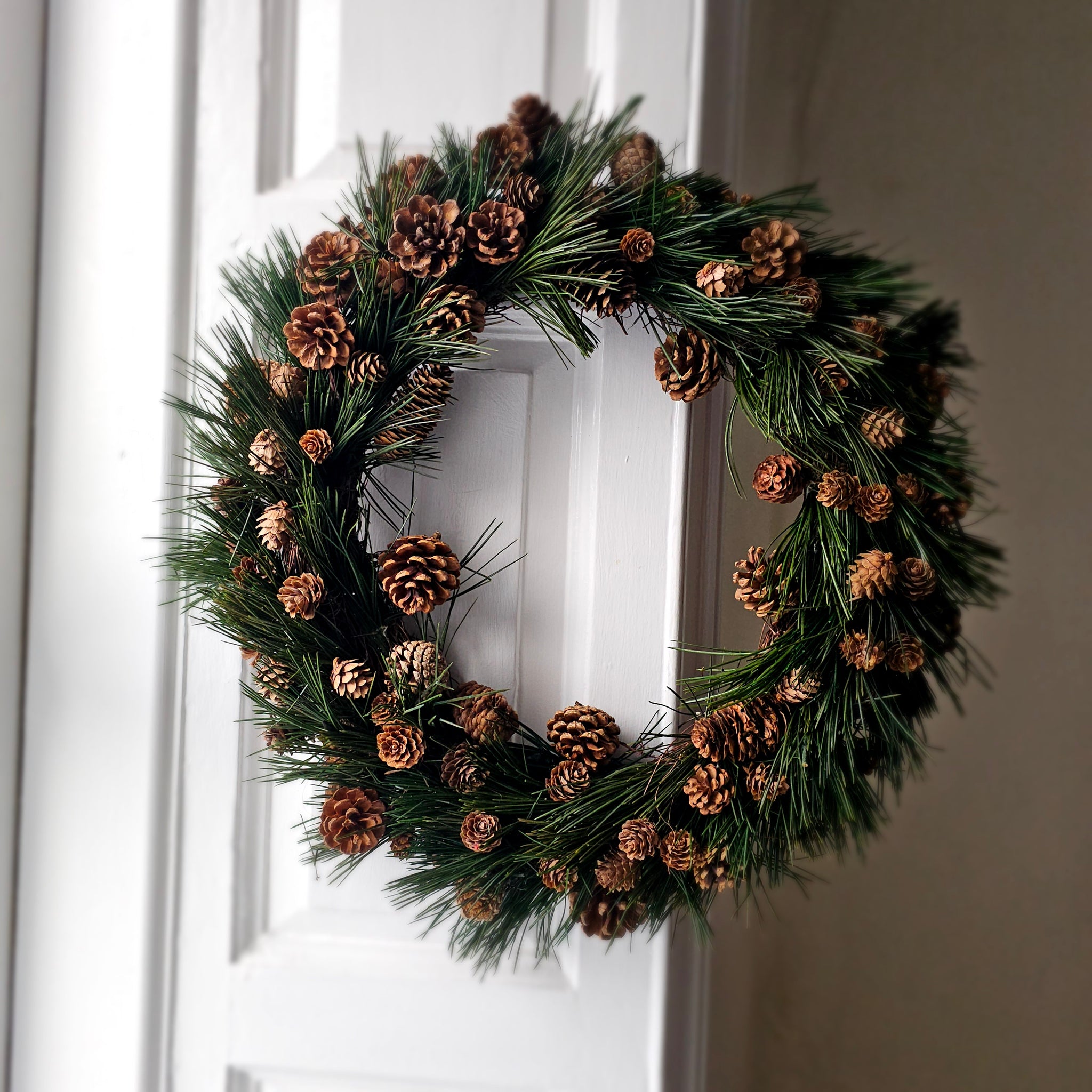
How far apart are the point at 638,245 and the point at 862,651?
0.36m

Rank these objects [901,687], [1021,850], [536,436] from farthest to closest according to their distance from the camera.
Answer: [1021,850] → [536,436] → [901,687]

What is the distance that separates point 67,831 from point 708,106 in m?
0.96

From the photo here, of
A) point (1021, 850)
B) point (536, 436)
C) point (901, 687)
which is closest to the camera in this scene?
point (901, 687)

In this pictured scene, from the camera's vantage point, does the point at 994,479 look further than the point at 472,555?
Yes

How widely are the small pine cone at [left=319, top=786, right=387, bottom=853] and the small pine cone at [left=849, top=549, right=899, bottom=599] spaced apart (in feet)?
1.34

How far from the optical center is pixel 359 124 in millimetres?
740

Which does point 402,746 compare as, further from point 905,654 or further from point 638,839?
point 905,654

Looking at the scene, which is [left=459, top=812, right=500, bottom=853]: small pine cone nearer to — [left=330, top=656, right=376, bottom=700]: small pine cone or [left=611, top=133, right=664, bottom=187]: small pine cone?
[left=330, top=656, right=376, bottom=700]: small pine cone

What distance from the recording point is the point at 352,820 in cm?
59

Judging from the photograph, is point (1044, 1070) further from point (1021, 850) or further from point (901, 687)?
point (901, 687)

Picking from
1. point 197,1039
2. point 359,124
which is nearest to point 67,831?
point 197,1039

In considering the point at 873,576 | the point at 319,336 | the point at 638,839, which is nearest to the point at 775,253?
the point at 873,576

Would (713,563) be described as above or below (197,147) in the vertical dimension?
below

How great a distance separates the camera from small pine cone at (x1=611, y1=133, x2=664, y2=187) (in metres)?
0.60
